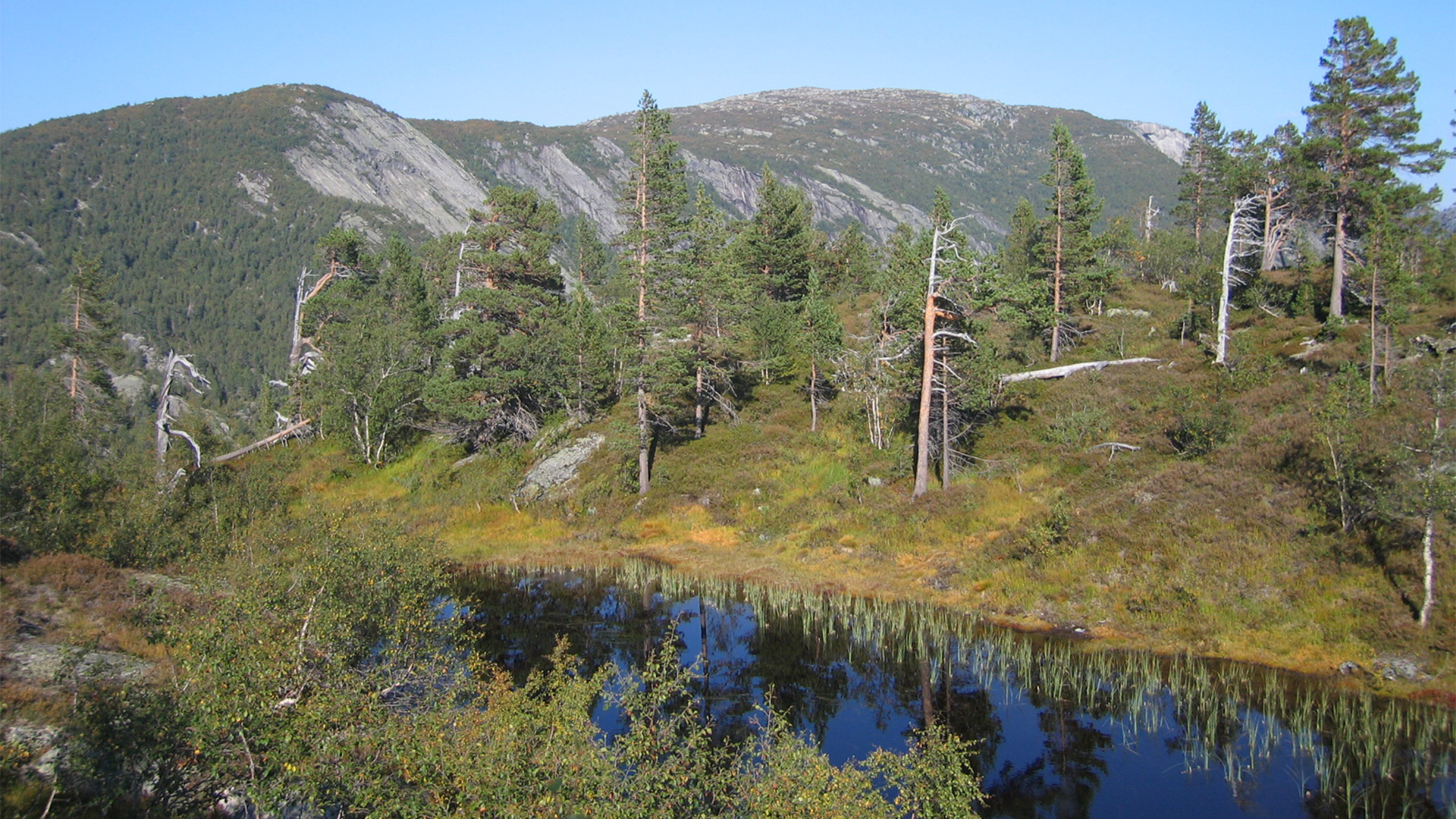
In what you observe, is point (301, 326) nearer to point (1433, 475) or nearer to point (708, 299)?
point (708, 299)

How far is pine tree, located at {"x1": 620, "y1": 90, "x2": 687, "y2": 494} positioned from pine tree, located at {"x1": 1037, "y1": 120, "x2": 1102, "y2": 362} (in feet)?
63.8

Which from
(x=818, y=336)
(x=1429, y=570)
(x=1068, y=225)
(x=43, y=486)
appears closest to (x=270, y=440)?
(x=43, y=486)

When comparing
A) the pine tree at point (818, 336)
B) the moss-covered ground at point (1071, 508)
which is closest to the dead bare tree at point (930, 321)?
the moss-covered ground at point (1071, 508)

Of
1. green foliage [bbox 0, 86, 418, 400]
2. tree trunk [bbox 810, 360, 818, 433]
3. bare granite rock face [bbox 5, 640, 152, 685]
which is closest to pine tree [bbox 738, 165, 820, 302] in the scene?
tree trunk [bbox 810, 360, 818, 433]

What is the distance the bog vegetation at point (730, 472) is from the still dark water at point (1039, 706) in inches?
62.0

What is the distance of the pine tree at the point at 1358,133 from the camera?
34188 millimetres

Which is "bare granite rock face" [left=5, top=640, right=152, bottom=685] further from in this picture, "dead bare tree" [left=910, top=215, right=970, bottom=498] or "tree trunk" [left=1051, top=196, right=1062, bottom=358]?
"tree trunk" [left=1051, top=196, right=1062, bottom=358]

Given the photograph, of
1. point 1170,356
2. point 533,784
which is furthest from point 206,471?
point 1170,356

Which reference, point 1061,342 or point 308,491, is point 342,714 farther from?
point 1061,342

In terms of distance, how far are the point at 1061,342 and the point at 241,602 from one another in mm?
39973

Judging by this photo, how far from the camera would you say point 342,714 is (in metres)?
10.0

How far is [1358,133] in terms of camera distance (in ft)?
116

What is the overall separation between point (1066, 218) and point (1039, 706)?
3215 centimetres

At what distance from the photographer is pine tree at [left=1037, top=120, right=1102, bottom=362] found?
40406 mm
